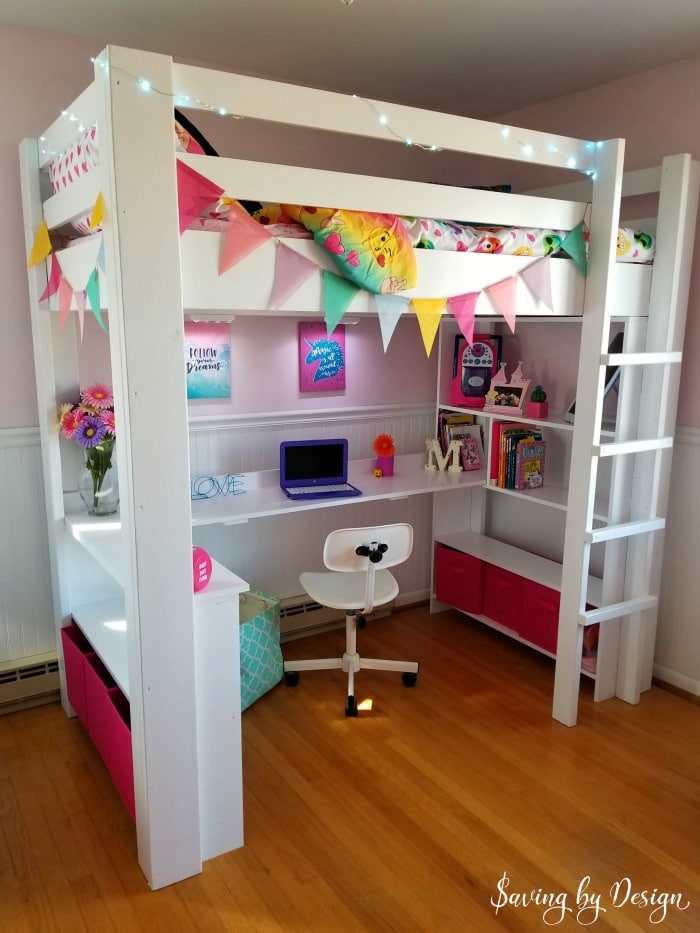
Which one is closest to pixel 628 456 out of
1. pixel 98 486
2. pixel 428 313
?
pixel 428 313

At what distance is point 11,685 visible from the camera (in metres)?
2.77

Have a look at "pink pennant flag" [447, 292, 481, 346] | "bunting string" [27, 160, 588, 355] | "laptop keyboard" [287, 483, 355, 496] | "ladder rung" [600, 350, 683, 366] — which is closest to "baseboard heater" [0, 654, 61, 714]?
"laptop keyboard" [287, 483, 355, 496]

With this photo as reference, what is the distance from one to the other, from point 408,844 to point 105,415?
67.1 inches

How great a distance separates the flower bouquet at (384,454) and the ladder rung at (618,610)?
107 cm

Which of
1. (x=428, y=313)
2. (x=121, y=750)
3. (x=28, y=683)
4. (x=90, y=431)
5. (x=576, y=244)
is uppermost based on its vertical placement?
(x=576, y=244)

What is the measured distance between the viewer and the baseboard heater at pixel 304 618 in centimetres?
338

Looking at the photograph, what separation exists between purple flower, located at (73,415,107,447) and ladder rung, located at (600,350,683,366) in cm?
176

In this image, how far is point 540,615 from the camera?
311 centimetres

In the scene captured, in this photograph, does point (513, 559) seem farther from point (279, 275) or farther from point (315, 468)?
point (279, 275)

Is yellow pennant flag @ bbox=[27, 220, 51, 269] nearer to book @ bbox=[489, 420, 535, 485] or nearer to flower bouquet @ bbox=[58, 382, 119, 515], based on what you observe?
flower bouquet @ bbox=[58, 382, 119, 515]

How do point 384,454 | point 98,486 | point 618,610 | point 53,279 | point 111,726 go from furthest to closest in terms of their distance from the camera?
1. point 384,454
2. point 618,610
3. point 98,486
4. point 53,279
5. point 111,726

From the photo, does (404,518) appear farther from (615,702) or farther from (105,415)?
(105,415)

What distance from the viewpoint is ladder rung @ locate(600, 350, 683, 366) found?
2.47 metres

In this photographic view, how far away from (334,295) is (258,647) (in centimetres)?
146
